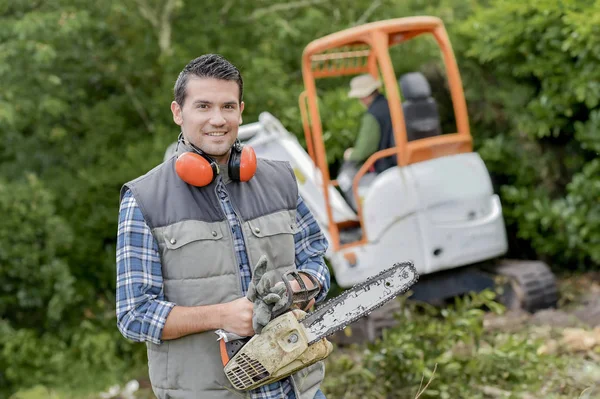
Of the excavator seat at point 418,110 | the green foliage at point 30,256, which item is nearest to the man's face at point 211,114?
the excavator seat at point 418,110

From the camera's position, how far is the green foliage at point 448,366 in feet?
13.7

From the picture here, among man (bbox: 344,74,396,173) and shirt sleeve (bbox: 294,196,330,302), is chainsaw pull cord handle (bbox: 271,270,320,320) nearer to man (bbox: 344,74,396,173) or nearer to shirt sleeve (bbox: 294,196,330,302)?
shirt sleeve (bbox: 294,196,330,302)

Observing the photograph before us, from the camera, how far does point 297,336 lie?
2.12 meters

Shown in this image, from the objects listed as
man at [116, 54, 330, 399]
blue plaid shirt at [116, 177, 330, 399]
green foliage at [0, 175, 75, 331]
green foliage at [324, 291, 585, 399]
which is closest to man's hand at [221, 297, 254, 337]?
man at [116, 54, 330, 399]

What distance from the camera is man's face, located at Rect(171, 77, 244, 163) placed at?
222 centimetres

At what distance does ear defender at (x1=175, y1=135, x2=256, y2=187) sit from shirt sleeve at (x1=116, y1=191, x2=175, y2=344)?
17 cm

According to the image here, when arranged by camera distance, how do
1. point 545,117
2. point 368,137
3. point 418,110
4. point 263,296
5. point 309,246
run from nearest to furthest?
1. point 263,296
2. point 309,246
3. point 418,110
4. point 368,137
5. point 545,117

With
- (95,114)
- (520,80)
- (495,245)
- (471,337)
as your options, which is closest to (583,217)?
(495,245)

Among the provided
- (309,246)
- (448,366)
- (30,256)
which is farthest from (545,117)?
(309,246)

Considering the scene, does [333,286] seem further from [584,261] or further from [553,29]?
[553,29]

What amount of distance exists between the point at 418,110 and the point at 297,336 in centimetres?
403

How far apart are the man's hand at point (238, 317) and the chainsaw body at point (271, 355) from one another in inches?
1.4

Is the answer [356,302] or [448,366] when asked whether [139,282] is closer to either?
[356,302]

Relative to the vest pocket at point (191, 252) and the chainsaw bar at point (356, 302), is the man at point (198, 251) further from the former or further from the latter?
the chainsaw bar at point (356, 302)
